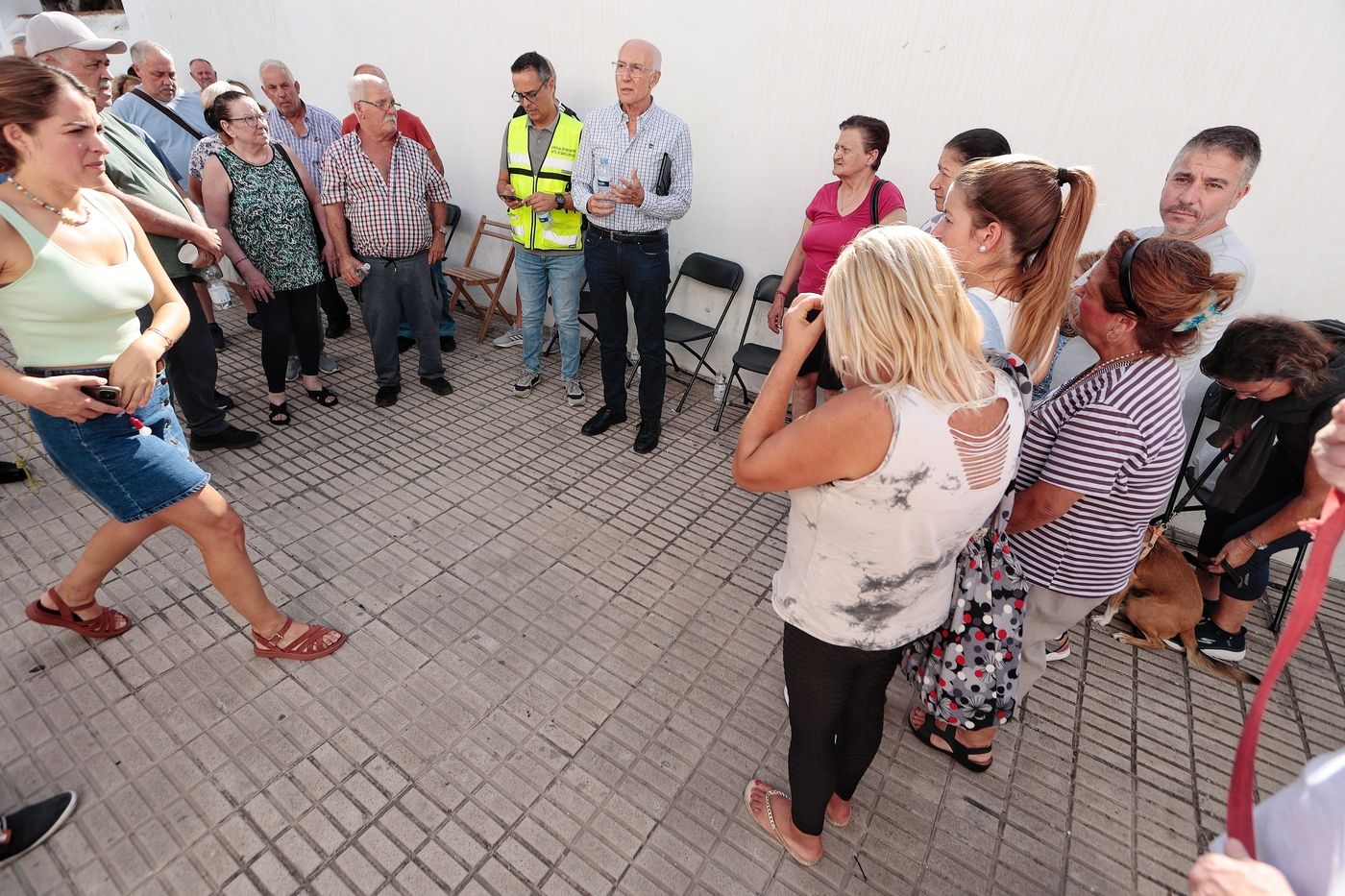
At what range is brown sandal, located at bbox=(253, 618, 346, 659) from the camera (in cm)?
266

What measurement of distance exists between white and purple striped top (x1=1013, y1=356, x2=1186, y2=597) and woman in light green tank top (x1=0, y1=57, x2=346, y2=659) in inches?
115

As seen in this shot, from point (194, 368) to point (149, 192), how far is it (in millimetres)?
1043

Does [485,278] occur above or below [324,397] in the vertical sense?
above

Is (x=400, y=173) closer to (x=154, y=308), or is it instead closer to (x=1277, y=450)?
(x=154, y=308)

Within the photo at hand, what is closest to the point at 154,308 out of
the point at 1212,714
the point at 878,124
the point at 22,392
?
the point at 22,392

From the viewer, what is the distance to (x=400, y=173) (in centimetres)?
414

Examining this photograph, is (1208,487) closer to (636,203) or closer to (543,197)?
(636,203)

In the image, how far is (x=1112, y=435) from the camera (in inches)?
71.7

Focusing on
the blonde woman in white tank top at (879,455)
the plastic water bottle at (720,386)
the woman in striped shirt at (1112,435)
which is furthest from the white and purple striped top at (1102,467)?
the plastic water bottle at (720,386)

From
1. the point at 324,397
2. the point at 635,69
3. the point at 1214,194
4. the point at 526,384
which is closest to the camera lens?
the point at 1214,194

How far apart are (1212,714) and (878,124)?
10.5 feet

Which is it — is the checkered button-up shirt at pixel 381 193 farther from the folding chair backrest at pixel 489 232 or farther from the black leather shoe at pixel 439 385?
the folding chair backrest at pixel 489 232

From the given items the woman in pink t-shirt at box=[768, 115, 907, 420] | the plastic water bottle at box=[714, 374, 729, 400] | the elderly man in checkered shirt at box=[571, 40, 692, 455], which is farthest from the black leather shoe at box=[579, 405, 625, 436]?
the woman in pink t-shirt at box=[768, 115, 907, 420]

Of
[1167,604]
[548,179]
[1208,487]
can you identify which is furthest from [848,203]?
[1167,604]
